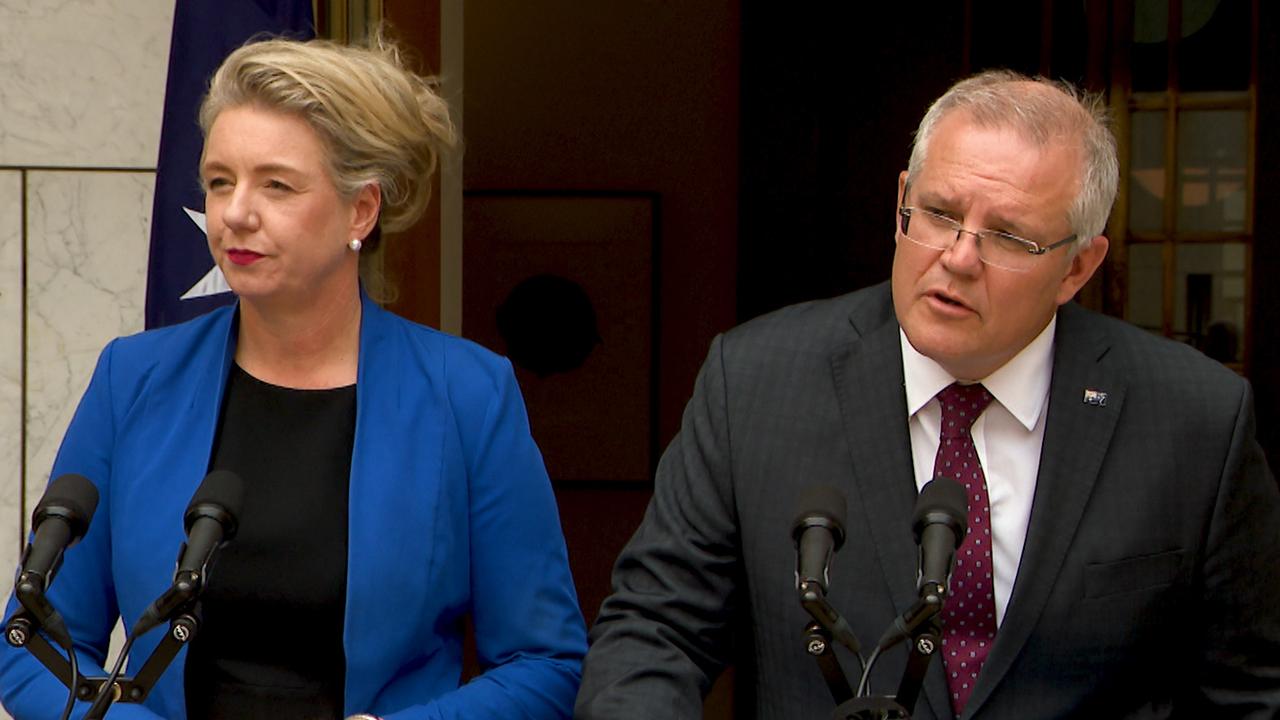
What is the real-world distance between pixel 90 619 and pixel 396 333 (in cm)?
61

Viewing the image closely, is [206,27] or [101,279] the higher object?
[206,27]

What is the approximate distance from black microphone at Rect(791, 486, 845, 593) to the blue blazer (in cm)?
78

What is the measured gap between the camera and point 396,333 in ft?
8.70

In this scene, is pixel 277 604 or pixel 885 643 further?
pixel 277 604

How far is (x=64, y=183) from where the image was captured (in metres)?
3.73

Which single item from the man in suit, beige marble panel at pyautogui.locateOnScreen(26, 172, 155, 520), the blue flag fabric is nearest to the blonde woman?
the man in suit

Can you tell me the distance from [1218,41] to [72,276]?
3578 millimetres

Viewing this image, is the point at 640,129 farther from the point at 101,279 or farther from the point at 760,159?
the point at 101,279


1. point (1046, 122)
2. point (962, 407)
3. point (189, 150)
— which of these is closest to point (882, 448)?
point (962, 407)

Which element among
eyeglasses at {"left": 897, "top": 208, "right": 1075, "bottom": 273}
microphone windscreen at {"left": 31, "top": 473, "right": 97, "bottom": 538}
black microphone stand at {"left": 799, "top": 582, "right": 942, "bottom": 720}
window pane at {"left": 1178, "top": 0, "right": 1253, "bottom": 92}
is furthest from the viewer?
window pane at {"left": 1178, "top": 0, "right": 1253, "bottom": 92}

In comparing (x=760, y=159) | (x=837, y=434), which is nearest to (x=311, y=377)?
(x=837, y=434)

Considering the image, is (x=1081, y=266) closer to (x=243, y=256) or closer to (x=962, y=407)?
(x=962, y=407)

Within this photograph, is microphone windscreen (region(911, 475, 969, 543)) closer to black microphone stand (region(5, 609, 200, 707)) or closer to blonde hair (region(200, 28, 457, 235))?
black microphone stand (region(5, 609, 200, 707))

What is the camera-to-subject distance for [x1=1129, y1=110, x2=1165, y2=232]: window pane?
5488 mm
